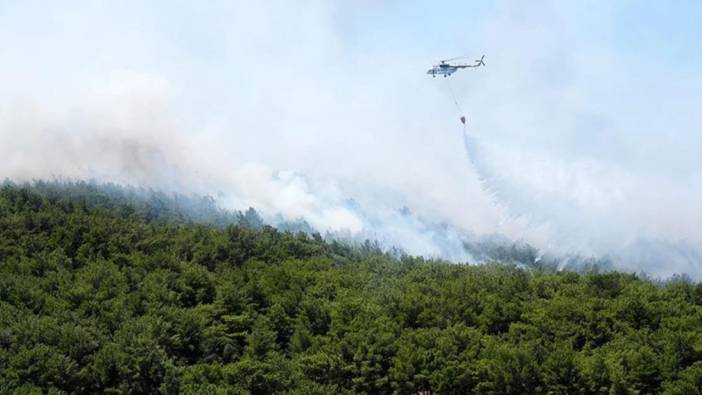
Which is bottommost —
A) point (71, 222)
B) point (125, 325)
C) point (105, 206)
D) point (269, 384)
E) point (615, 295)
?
point (269, 384)

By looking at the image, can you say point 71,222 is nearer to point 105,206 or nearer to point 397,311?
point 105,206

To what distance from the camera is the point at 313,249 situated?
128875 mm

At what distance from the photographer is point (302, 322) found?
84.7m

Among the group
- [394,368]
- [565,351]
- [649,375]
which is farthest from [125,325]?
[649,375]

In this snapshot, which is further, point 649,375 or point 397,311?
point 397,311

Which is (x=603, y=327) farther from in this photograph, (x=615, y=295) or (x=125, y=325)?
(x=125, y=325)

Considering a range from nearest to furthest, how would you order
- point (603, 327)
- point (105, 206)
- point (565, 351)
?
point (565, 351) < point (603, 327) < point (105, 206)

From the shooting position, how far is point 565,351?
230 ft

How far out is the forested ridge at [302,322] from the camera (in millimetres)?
66500

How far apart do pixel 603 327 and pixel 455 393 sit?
679 inches

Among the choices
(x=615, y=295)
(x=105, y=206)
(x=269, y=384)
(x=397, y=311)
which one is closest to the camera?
(x=269, y=384)

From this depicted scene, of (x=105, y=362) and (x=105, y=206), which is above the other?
(x=105, y=206)

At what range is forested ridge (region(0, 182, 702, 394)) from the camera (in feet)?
218

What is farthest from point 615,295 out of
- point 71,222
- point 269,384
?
point 71,222
